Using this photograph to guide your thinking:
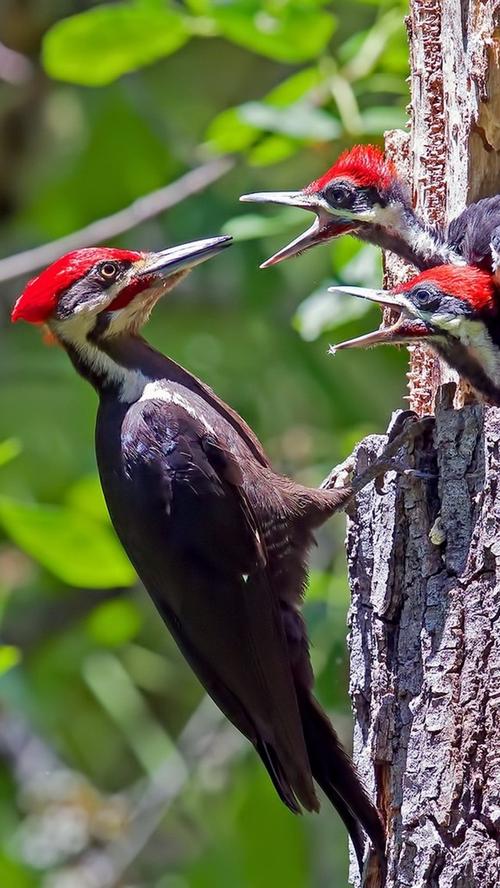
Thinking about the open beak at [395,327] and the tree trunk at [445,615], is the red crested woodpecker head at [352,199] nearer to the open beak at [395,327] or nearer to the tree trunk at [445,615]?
the tree trunk at [445,615]

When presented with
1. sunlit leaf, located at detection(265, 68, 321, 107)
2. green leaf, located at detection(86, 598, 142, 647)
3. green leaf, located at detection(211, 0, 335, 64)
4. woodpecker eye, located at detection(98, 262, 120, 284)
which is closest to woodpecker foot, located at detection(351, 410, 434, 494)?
woodpecker eye, located at detection(98, 262, 120, 284)

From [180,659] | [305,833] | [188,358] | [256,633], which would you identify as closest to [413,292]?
[256,633]

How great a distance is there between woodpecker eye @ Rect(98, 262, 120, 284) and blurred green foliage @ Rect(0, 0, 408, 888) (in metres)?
0.50

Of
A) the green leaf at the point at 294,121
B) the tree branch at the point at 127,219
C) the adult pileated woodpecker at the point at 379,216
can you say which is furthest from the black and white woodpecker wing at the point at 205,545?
the tree branch at the point at 127,219

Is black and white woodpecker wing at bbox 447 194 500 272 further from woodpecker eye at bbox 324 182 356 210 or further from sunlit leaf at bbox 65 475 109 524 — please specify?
sunlit leaf at bbox 65 475 109 524

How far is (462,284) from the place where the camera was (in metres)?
3.08

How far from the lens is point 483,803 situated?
2801mm

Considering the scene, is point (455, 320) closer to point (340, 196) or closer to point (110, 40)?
point (340, 196)

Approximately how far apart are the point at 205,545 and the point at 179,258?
67 cm

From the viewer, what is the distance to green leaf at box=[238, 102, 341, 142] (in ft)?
13.0

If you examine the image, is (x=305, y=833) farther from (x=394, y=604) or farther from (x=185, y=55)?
(x=185, y=55)

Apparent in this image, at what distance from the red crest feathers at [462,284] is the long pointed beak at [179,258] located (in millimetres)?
505

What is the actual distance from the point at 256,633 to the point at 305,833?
2.18m

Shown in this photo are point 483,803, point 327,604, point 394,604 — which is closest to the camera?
point 483,803
